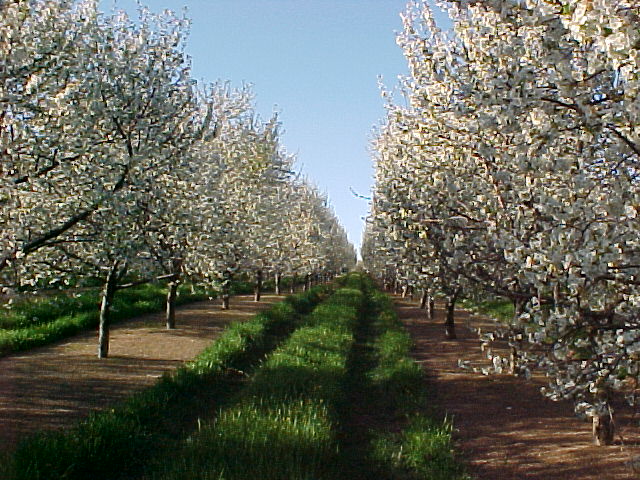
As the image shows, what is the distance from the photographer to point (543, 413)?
995cm

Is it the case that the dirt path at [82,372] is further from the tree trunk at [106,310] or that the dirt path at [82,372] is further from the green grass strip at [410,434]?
the green grass strip at [410,434]

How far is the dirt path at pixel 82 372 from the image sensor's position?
30.3ft

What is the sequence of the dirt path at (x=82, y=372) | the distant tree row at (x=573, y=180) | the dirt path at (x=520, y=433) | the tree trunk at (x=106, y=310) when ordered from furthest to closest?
the tree trunk at (x=106, y=310) → the dirt path at (x=82, y=372) → the dirt path at (x=520, y=433) → the distant tree row at (x=573, y=180)

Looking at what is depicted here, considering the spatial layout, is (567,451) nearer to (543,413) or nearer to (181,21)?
(543,413)

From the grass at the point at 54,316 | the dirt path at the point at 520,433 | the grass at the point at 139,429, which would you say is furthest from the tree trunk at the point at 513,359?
the grass at the point at 54,316

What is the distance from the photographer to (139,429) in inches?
326

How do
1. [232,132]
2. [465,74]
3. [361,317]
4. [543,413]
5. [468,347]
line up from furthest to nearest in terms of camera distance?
[232,132]
[361,317]
[468,347]
[543,413]
[465,74]

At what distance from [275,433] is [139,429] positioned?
78.8 inches

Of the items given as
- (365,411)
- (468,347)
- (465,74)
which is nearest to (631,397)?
(465,74)

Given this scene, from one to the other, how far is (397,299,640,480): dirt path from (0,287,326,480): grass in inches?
156

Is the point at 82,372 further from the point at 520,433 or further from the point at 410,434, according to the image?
the point at 520,433

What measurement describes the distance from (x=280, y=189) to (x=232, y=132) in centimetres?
465

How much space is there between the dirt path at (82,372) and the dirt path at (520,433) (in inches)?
218

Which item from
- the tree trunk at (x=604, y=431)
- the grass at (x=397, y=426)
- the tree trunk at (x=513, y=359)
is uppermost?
the tree trunk at (x=513, y=359)
